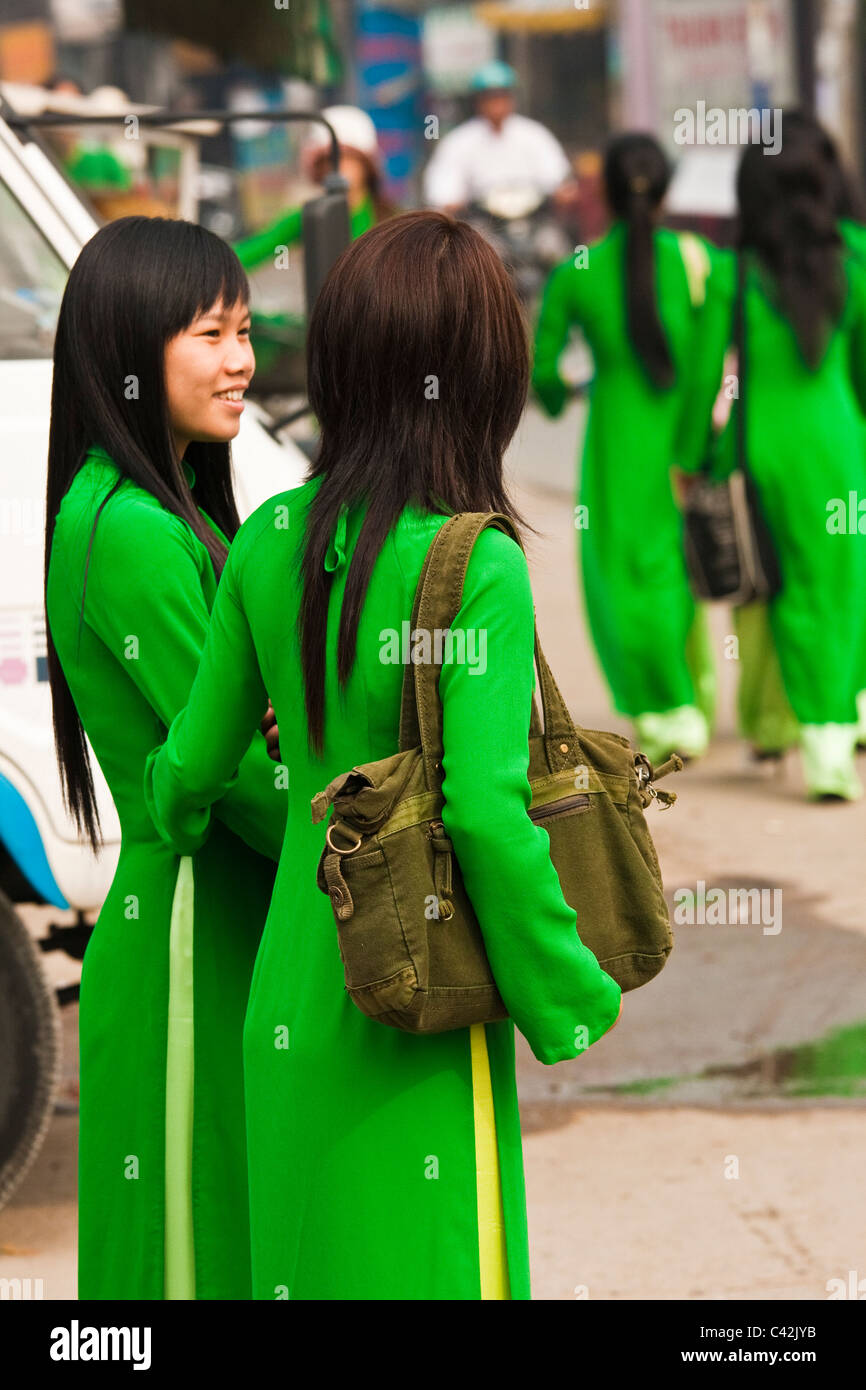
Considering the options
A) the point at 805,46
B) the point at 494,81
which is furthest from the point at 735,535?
the point at 494,81

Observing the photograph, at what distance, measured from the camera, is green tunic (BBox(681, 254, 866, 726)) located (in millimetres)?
7359

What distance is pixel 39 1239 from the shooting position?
14.2ft

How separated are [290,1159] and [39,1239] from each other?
1929 mm

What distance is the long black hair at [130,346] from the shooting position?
300cm

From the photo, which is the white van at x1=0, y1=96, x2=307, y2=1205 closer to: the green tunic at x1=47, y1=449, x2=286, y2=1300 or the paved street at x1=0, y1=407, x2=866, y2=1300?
the paved street at x1=0, y1=407, x2=866, y2=1300

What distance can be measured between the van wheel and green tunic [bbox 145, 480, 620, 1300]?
1619 mm

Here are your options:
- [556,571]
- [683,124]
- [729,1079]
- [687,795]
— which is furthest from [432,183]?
[729,1079]

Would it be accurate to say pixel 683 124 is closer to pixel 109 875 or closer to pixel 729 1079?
pixel 729 1079

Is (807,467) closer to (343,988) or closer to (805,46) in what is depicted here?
(343,988)

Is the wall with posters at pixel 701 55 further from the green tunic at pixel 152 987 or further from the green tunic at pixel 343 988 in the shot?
the green tunic at pixel 343 988

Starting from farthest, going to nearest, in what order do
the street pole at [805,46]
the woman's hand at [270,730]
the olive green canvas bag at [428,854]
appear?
the street pole at [805,46] < the woman's hand at [270,730] < the olive green canvas bag at [428,854]

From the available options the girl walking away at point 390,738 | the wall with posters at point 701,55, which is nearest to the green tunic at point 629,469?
the girl walking away at point 390,738

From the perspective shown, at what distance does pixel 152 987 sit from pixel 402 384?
3.38 ft
